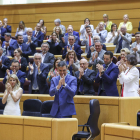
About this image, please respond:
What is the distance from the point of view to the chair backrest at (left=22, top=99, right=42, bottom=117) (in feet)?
12.9

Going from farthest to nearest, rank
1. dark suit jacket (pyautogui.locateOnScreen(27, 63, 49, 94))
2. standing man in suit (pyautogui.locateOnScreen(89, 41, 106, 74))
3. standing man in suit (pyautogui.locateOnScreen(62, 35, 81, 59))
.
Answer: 1. standing man in suit (pyautogui.locateOnScreen(62, 35, 81, 59))
2. standing man in suit (pyautogui.locateOnScreen(89, 41, 106, 74))
3. dark suit jacket (pyautogui.locateOnScreen(27, 63, 49, 94))

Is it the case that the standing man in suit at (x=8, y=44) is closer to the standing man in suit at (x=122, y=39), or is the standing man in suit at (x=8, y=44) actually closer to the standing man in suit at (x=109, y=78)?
the standing man in suit at (x=122, y=39)

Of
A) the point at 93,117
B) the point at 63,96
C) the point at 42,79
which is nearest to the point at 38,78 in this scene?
the point at 42,79

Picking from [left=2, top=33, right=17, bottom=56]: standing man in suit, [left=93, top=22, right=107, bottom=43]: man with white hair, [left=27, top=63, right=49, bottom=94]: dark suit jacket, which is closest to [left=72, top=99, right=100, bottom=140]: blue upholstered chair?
[left=27, top=63, right=49, bottom=94]: dark suit jacket

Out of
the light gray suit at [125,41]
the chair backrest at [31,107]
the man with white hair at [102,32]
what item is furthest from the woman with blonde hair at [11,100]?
the man with white hair at [102,32]

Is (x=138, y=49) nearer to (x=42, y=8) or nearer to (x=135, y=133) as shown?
(x=135, y=133)

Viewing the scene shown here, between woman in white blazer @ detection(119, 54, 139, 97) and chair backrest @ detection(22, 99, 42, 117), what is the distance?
1214 mm

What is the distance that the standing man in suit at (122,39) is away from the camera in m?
6.34

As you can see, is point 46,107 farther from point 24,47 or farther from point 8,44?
point 8,44

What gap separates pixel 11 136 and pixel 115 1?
6.84 m

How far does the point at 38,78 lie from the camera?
14.9ft

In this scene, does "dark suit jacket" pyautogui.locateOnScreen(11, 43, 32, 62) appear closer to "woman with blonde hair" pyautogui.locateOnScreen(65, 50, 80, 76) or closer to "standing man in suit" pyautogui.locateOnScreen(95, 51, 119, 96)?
"woman with blonde hair" pyautogui.locateOnScreen(65, 50, 80, 76)

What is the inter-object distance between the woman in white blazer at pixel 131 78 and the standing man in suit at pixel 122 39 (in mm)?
2555

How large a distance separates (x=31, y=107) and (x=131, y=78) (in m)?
1.45
